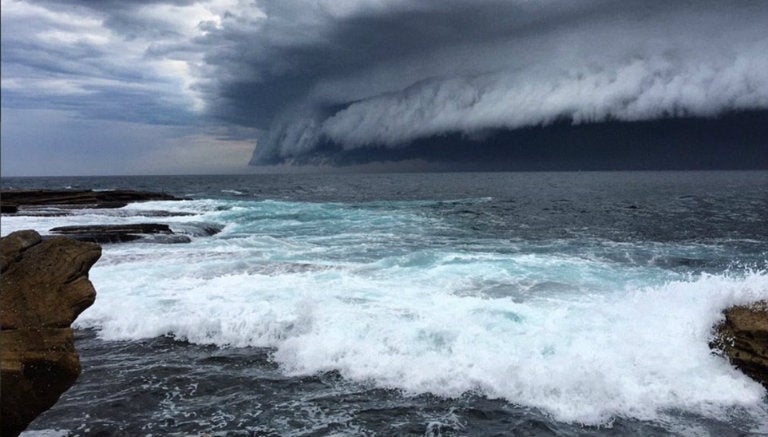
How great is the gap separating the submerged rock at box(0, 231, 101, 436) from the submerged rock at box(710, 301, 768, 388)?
1023 cm

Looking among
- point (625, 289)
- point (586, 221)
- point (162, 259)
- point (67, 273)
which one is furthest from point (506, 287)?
point (586, 221)

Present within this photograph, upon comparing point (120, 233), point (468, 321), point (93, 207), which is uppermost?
point (93, 207)

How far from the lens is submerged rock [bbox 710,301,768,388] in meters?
8.36

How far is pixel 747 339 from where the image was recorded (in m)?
8.76

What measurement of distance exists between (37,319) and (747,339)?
10954 millimetres

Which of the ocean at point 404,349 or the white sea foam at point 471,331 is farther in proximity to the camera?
the white sea foam at point 471,331

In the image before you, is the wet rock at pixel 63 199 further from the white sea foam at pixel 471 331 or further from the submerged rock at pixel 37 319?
the submerged rock at pixel 37 319

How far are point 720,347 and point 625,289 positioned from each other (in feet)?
17.4

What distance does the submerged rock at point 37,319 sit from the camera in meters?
5.58

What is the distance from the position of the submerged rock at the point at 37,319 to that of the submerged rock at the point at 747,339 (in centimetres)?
1023

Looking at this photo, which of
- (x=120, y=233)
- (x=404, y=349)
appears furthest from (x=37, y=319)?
(x=120, y=233)

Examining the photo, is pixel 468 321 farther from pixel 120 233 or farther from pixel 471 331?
pixel 120 233

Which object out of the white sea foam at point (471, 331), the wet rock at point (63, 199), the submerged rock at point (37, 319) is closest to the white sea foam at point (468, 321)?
the white sea foam at point (471, 331)

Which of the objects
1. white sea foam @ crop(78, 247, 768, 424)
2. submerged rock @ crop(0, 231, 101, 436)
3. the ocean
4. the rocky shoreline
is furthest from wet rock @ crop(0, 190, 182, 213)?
submerged rock @ crop(0, 231, 101, 436)
